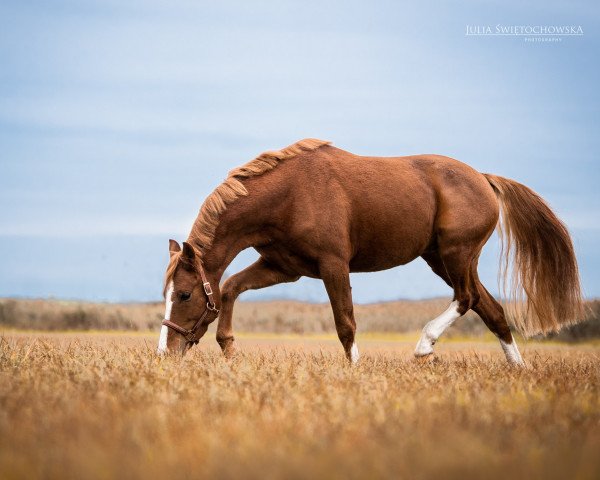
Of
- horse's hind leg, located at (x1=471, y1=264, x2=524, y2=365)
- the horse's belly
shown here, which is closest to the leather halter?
the horse's belly

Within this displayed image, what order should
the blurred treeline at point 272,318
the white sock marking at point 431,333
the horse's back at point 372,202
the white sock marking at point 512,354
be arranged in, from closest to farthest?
the horse's back at point 372,202
the white sock marking at point 431,333
the white sock marking at point 512,354
the blurred treeline at point 272,318

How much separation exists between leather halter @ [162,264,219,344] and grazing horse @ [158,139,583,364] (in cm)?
1

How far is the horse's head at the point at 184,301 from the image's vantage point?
7332 mm

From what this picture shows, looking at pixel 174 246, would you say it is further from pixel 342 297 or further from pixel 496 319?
pixel 496 319

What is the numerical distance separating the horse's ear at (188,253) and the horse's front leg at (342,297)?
1248 millimetres

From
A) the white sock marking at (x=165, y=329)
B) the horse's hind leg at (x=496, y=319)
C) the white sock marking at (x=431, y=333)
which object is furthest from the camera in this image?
the horse's hind leg at (x=496, y=319)

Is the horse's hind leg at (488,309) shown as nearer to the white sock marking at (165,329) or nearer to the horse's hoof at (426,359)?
the horse's hoof at (426,359)

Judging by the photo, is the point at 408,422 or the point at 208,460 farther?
the point at 408,422

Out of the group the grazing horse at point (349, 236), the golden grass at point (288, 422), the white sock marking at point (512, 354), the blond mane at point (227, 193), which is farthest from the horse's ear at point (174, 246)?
the white sock marking at point (512, 354)

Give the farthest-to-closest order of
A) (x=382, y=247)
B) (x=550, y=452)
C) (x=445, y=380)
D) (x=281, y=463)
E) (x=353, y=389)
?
(x=382, y=247) → (x=445, y=380) → (x=353, y=389) → (x=550, y=452) → (x=281, y=463)

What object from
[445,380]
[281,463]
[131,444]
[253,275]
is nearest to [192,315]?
[253,275]

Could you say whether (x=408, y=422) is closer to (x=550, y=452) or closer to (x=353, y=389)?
(x=550, y=452)

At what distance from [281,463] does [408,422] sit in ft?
3.70

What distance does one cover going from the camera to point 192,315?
293 inches
